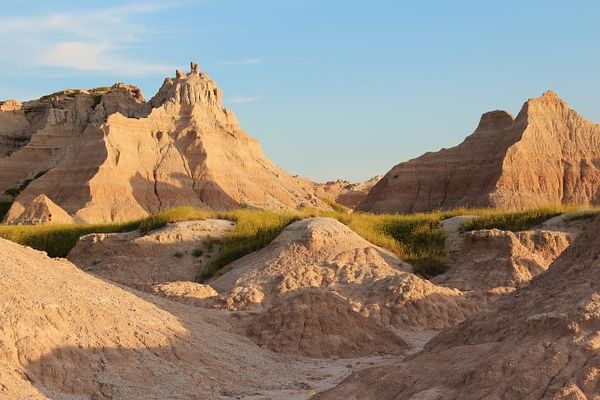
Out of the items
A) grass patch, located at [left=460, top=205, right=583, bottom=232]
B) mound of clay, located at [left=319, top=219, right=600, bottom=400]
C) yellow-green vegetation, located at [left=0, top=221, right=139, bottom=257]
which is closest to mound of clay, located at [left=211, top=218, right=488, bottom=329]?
grass patch, located at [left=460, top=205, right=583, bottom=232]

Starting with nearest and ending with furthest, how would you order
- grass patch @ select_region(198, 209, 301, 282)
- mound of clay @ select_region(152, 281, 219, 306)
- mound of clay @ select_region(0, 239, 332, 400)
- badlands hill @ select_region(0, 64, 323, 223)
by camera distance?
mound of clay @ select_region(0, 239, 332, 400) → mound of clay @ select_region(152, 281, 219, 306) → grass patch @ select_region(198, 209, 301, 282) → badlands hill @ select_region(0, 64, 323, 223)

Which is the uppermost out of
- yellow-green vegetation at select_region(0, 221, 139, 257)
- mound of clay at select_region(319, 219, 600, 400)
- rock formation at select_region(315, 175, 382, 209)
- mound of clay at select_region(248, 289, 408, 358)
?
rock formation at select_region(315, 175, 382, 209)

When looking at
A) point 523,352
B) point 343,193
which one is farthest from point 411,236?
point 343,193

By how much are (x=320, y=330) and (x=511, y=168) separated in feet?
113

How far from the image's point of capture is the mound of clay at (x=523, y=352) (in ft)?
23.9

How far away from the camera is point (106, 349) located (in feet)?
34.4

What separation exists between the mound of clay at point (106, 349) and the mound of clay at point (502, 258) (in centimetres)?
906

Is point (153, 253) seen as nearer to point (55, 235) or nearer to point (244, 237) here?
point (244, 237)

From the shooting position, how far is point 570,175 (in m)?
47.3

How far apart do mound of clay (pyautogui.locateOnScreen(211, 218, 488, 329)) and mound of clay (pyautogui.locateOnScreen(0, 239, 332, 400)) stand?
442 cm

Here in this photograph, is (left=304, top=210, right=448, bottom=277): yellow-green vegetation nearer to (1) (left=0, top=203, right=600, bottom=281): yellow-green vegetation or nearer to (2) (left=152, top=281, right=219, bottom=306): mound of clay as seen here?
(1) (left=0, top=203, right=600, bottom=281): yellow-green vegetation

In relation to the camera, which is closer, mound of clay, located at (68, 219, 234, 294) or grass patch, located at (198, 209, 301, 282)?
grass patch, located at (198, 209, 301, 282)

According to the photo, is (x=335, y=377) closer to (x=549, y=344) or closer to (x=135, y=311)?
(x=135, y=311)

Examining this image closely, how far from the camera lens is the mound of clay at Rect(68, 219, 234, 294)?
24453mm
